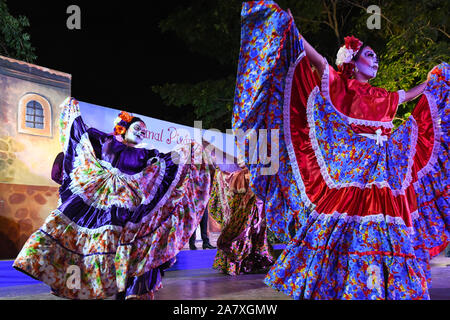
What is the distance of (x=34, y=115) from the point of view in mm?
6742

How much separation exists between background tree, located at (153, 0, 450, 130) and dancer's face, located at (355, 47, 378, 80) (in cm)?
467

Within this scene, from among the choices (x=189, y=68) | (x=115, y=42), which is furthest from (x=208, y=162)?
(x=189, y=68)

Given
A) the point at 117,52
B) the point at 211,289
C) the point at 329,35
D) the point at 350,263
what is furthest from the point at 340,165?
the point at 329,35

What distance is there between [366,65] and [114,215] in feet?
6.55

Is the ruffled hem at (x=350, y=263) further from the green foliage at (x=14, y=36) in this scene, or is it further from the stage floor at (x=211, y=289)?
the green foliage at (x=14, y=36)

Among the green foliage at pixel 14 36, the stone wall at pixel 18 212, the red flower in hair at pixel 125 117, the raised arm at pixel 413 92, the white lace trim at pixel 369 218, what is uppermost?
the green foliage at pixel 14 36

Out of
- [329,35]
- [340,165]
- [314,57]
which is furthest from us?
[329,35]

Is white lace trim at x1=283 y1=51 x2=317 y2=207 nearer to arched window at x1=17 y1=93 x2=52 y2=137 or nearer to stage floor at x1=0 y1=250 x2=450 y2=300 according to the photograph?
stage floor at x1=0 y1=250 x2=450 y2=300

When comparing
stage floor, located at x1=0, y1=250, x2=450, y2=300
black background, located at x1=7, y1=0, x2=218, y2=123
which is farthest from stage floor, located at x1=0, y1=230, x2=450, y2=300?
black background, located at x1=7, y1=0, x2=218, y2=123

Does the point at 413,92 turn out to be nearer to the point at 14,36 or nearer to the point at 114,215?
the point at 114,215

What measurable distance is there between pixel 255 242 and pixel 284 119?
2844mm

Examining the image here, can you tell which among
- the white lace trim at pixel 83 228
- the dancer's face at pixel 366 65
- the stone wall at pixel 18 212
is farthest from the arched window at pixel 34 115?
the dancer's face at pixel 366 65

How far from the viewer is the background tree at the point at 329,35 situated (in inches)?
306
